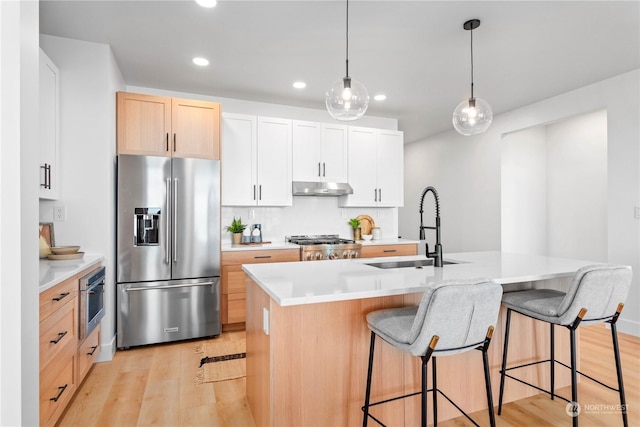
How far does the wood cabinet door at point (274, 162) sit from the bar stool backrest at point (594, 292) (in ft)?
10.1

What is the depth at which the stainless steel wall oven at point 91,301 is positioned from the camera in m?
2.39

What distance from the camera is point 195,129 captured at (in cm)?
356

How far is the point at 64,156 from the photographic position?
2.91m

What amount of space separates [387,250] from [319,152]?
1.51 metres

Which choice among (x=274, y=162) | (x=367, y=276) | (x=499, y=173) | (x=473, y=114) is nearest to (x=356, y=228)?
(x=274, y=162)

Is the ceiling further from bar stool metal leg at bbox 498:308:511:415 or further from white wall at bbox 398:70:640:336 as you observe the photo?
bar stool metal leg at bbox 498:308:511:415

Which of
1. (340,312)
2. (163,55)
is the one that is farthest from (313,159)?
(340,312)

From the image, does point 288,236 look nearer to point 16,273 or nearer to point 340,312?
point 340,312

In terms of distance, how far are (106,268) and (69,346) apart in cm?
97

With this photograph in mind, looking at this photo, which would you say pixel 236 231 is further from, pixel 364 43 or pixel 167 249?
pixel 364 43

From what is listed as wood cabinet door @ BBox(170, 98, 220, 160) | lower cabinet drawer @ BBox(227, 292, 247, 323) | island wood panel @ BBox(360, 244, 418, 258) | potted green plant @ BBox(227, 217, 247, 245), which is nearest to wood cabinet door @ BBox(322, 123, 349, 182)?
island wood panel @ BBox(360, 244, 418, 258)

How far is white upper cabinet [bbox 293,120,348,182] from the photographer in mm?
4398

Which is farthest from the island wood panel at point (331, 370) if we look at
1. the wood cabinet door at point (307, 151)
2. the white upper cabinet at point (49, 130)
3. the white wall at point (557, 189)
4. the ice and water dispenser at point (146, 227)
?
the white wall at point (557, 189)

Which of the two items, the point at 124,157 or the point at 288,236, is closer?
the point at 124,157
